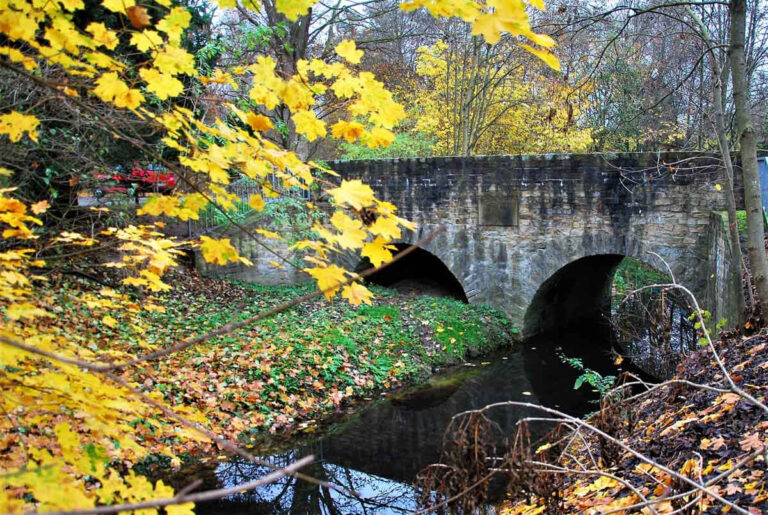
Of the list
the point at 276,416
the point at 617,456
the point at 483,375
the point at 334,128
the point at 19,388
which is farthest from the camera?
the point at 483,375

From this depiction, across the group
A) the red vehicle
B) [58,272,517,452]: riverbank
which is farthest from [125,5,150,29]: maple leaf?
the red vehicle

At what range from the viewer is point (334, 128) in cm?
258

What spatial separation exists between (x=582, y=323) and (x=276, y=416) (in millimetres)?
8535

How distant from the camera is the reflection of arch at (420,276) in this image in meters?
14.3

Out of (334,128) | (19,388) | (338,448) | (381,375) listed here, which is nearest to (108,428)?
(19,388)

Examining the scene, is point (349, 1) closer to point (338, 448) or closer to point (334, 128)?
point (338, 448)

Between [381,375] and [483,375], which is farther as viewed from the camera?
[483,375]

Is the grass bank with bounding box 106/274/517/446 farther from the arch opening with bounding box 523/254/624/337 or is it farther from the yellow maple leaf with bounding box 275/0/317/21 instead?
the yellow maple leaf with bounding box 275/0/317/21

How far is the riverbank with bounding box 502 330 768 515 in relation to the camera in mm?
2748

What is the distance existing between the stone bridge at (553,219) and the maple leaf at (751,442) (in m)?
5.48

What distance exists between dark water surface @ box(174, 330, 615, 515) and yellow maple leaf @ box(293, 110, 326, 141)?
3213 mm

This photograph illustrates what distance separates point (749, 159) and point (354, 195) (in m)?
4.35

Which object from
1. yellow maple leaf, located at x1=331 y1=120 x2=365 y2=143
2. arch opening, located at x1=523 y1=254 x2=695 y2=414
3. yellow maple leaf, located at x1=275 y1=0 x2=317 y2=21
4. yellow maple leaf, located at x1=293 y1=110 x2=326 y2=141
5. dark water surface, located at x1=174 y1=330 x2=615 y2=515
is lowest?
dark water surface, located at x1=174 y1=330 x2=615 y2=515

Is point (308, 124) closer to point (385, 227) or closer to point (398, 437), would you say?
point (385, 227)
